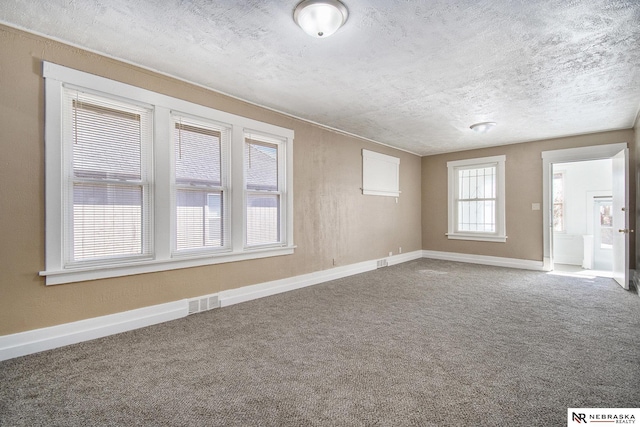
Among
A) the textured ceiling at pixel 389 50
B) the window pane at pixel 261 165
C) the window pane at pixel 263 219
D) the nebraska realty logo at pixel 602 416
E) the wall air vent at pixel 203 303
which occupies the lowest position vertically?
the nebraska realty logo at pixel 602 416

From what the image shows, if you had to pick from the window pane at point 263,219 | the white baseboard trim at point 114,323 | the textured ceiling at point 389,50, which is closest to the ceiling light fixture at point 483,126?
the textured ceiling at point 389,50

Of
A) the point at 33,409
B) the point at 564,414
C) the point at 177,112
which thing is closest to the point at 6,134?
the point at 177,112

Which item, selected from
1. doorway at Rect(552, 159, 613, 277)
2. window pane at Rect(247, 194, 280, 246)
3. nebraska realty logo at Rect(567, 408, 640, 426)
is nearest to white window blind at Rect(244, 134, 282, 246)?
window pane at Rect(247, 194, 280, 246)

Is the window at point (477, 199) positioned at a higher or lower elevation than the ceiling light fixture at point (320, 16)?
lower

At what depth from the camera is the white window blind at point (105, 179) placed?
2.64 m

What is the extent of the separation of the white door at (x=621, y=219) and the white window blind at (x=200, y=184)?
19.0ft

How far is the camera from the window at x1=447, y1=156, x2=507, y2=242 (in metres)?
6.35

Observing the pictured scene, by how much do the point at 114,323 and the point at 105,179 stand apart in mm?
1356

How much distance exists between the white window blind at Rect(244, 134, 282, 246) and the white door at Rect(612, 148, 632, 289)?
517cm

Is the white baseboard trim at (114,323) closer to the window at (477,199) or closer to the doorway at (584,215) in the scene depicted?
the window at (477,199)

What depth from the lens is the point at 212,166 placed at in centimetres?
360

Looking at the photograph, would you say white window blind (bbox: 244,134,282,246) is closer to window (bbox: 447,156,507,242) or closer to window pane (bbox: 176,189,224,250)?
window pane (bbox: 176,189,224,250)

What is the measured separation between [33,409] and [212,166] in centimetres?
256

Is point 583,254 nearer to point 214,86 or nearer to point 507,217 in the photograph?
point 507,217
